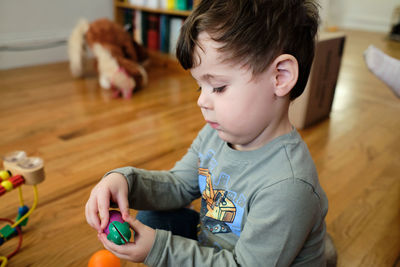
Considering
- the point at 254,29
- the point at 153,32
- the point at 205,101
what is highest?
the point at 254,29

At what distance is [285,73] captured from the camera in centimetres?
54

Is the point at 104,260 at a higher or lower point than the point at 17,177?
lower

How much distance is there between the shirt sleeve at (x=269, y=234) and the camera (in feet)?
1.68

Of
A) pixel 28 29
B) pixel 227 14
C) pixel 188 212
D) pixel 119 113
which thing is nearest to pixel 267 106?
pixel 227 14

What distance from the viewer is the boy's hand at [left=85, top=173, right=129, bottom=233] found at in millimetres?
565

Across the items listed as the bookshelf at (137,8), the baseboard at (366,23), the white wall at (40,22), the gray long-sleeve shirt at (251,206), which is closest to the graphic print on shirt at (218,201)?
the gray long-sleeve shirt at (251,206)

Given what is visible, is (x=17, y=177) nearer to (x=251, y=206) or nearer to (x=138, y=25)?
(x=251, y=206)

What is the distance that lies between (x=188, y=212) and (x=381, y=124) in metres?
1.23

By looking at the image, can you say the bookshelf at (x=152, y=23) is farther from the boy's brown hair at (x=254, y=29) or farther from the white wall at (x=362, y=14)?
the white wall at (x=362, y=14)

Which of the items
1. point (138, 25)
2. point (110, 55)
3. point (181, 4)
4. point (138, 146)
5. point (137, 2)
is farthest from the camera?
point (138, 25)

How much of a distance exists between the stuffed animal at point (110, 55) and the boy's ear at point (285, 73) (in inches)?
54.5

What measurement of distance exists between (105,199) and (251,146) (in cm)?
27

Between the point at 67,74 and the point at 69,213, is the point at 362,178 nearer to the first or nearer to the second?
the point at 69,213

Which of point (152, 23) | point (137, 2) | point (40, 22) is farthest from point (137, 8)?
point (40, 22)
